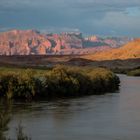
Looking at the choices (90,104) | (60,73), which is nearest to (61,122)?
(90,104)

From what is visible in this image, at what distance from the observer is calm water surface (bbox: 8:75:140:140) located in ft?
91.6

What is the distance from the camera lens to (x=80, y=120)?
114ft

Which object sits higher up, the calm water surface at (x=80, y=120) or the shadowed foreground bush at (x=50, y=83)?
the shadowed foreground bush at (x=50, y=83)

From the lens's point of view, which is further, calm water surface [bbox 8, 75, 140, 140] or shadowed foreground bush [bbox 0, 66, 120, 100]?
shadowed foreground bush [bbox 0, 66, 120, 100]

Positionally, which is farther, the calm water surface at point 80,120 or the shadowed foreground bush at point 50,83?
the shadowed foreground bush at point 50,83

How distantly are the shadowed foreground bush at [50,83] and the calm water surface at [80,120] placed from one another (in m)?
5.76

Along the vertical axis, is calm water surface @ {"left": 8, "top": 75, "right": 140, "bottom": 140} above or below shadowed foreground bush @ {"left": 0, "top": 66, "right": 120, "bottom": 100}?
below

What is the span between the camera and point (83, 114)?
38.3 metres

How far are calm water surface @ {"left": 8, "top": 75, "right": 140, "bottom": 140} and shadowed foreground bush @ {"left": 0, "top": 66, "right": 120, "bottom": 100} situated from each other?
5.76m

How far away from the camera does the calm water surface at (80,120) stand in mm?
27906

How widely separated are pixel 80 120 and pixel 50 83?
2030 cm

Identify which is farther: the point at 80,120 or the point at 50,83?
the point at 50,83

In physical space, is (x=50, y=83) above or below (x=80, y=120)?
above

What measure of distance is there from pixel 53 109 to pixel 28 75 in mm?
13343
